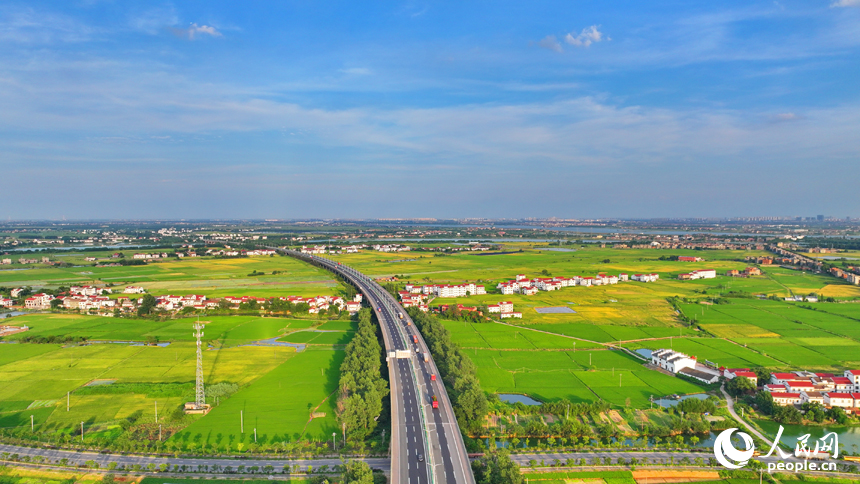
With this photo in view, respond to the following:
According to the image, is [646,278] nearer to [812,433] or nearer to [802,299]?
[802,299]

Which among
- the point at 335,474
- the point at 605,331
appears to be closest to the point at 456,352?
the point at 335,474

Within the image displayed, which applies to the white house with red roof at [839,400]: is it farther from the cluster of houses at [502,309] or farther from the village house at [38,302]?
the village house at [38,302]

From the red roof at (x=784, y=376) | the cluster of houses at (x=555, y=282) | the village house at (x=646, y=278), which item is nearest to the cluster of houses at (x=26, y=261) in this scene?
the cluster of houses at (x=555, y=282)

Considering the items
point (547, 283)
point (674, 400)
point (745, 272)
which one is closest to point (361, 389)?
point (674, 400)

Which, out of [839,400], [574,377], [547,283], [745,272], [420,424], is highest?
[745,272]

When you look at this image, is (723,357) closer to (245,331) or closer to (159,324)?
(245,331)
